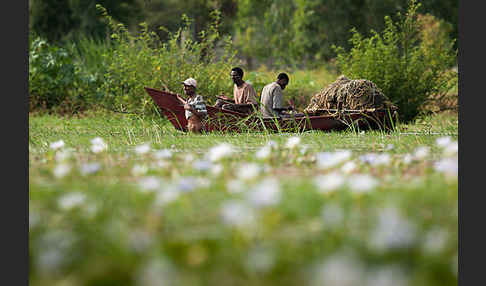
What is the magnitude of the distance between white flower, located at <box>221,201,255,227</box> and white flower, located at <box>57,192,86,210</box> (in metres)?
0.54

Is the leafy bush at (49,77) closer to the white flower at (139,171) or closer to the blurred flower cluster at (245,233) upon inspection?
the white flower at (139,171)

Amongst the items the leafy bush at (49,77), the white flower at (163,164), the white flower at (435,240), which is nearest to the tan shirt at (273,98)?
the white flower at (163,164)

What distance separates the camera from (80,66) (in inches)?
449

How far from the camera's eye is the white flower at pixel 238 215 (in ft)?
4.97

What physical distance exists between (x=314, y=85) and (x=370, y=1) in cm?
906

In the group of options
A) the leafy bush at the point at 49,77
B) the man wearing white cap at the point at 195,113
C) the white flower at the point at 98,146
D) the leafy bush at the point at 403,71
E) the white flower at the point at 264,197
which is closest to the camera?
the white flower at the point at 264,197

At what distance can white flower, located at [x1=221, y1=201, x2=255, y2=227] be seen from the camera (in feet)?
4.97

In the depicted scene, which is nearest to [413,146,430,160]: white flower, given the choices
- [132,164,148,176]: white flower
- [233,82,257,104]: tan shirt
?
[132,164,148,176]: white flower

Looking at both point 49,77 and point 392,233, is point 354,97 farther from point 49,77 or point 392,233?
point 49,77

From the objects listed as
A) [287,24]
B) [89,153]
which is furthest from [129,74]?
[287,24]

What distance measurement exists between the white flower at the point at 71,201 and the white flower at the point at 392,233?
100 cm

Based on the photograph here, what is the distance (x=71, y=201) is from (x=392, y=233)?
109 cm
